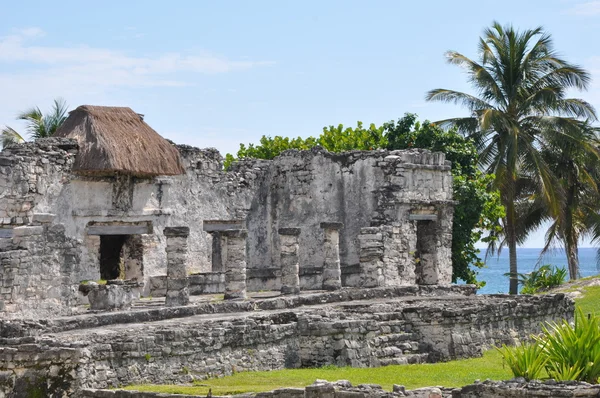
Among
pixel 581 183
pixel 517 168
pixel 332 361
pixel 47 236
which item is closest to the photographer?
pixel 332 361

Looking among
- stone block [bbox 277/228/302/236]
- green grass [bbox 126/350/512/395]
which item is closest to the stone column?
stone block [bbox 277/228/302/236]

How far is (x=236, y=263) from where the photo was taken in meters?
17.5

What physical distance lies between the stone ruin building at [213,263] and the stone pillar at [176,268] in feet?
0.08

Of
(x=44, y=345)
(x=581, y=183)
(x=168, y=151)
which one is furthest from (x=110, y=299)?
(x=581, y=183)

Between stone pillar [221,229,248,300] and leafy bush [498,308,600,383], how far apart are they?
695cm

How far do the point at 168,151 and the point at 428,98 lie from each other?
10.4 meters

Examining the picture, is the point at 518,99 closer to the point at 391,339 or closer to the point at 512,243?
the point at 512,243

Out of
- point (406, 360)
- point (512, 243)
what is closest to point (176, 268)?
point (406, 360)

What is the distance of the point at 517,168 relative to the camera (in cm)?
2769

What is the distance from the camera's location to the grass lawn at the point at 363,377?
37.8ft

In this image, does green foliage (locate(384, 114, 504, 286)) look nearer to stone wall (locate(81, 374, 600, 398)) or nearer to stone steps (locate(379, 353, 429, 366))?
stone steps (locate(379, 353, 429, 366))

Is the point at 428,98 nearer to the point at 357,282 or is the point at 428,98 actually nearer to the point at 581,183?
the point at 581,183

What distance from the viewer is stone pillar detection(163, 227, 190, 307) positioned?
1625cm

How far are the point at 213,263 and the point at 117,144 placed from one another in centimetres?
345
